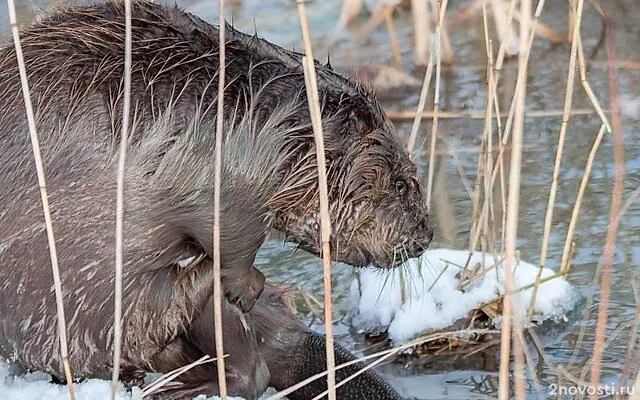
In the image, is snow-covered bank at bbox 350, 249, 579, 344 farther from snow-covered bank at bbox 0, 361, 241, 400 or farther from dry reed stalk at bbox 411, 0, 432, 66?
dry reed stalk at bbox 411, 0, 432, 66

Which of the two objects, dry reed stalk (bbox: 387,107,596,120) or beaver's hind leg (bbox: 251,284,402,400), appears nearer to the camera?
beaver's hind leg (bbox: 251,284,402,400)

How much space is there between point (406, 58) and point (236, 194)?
2.99 m

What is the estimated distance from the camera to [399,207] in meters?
2.55

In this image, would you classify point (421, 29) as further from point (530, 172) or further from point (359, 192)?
point (359, 192)

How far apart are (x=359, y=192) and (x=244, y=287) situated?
0.99 ft

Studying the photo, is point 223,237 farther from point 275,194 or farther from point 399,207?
point 399,207

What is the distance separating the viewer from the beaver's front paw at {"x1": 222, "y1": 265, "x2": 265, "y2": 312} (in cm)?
245

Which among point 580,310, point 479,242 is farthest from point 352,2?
point 580,310

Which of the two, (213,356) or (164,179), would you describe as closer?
(164,179)

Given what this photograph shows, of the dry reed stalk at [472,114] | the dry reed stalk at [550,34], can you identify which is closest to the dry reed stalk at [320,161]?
the dry reed stalk at [472,114]

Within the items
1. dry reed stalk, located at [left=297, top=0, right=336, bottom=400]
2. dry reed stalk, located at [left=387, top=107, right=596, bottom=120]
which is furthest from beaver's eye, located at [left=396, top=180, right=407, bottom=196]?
dry reed stalk, located at [left=387, top=107, right=596, bottom=120]

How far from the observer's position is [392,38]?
197 inches

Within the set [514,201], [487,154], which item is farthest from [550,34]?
[514,201]

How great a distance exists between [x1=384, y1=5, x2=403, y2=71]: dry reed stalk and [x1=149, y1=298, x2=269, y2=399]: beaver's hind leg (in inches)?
98.3
